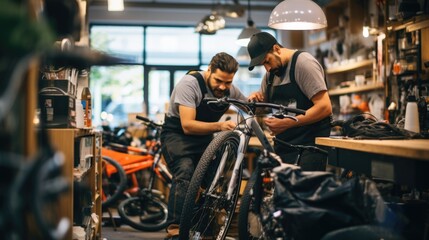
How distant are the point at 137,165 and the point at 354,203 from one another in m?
4.51

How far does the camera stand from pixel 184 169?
415 cm

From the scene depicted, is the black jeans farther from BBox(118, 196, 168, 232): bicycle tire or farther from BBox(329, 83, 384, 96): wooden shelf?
BBox(329, 83, 384, 96): wooden shelf

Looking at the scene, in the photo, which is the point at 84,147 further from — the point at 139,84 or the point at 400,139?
the point at 139,84

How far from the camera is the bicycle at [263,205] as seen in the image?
2.70m

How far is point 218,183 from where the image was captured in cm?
361

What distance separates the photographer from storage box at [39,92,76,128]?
3246mm

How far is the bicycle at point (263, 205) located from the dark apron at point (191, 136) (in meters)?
0.75

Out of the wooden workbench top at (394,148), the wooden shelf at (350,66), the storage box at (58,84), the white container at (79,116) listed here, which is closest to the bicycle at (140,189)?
the white container at (79,116)

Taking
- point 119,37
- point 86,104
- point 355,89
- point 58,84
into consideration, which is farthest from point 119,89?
point 58,84

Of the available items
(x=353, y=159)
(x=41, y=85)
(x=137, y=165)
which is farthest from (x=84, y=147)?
(x=137, y=165)

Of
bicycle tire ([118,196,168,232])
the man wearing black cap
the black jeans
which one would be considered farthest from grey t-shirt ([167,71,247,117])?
bicycle tire ([118,196,168,232])

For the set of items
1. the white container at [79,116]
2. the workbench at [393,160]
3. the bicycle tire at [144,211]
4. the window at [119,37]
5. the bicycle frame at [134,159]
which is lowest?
the bicycle tire at [144,211]

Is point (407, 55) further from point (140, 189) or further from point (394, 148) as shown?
point (394, 148)

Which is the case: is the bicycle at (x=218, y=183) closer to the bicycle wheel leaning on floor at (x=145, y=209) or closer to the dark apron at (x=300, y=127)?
the dark apron at (x=300, y=127)
